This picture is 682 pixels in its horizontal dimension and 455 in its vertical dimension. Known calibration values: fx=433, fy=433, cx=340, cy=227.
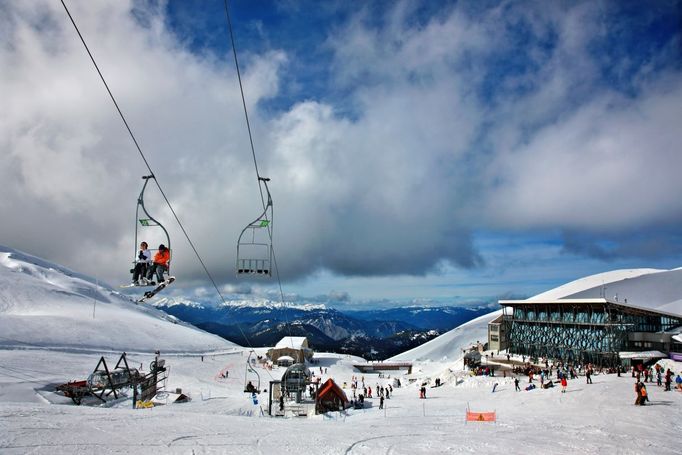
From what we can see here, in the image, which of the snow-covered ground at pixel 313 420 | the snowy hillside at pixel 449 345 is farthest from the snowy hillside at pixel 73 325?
the snowy hillside at pixel 449 345

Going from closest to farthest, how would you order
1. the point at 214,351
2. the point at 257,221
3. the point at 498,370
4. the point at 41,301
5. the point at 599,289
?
the point at 257,221, the point at 498,370, the point at 214,351, the point at 41,301, the point at 599,289

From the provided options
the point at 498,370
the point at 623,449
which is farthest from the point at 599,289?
the point at 623,449

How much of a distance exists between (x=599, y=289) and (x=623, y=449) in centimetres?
11531

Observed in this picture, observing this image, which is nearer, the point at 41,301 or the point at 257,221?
the point at 257,221

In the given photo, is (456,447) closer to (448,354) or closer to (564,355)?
(564,355)

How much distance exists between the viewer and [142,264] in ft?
53.8

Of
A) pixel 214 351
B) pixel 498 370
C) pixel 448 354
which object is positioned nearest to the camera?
pixel 498 370

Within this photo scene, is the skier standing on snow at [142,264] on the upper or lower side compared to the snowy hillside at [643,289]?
lower

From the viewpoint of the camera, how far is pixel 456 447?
52.3 ft

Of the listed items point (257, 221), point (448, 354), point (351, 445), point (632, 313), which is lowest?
point (448, 354)

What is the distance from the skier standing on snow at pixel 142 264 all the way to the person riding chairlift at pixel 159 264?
193mm

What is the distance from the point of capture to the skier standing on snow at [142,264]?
53.4ft

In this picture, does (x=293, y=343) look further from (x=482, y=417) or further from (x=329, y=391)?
(x=482, y=417)

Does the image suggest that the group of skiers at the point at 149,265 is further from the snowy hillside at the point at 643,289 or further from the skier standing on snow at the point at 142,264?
the snowy hillside at the point at 643,289
